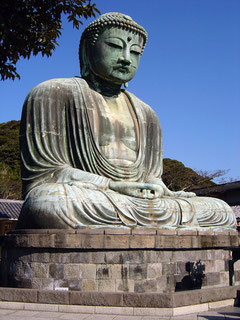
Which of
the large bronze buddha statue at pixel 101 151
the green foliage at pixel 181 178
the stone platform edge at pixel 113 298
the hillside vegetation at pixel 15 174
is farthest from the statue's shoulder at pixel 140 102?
the green foliage at pixel 181 178

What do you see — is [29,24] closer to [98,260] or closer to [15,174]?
[98,260]

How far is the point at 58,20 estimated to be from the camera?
20.7ft

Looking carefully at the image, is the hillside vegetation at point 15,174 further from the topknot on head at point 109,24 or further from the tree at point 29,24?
the tree at point 29,24

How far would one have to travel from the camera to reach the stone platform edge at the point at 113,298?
18.0 feet

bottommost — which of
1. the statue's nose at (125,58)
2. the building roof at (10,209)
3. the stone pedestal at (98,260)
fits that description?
the stone pedestal at (98,260)

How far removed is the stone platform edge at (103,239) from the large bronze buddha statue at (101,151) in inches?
12.5

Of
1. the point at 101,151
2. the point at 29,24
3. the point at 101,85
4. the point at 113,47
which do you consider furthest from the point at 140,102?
the point at 29,24

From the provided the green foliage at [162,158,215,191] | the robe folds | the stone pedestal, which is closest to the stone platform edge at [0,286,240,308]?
the stone pedestal

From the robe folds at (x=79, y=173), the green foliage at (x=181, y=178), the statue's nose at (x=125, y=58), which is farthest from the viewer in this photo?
the green foliage at (x=181, y=178)

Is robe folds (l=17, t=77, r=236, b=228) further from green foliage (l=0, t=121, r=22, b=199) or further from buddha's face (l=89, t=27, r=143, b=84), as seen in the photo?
green foliage (l=0, t=121, r=22, b=199)

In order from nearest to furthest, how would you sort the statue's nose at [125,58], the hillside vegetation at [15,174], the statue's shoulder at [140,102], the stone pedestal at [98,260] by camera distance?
the stone pedestal at [98,260] → the statue's nose at [125,58] → the statue's shoulder at [140,102] → the hillside vegetation at [15,174]

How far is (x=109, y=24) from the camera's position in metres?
8.81

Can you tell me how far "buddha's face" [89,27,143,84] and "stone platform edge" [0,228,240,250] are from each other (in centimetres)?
367

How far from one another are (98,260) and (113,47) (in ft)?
15.1
